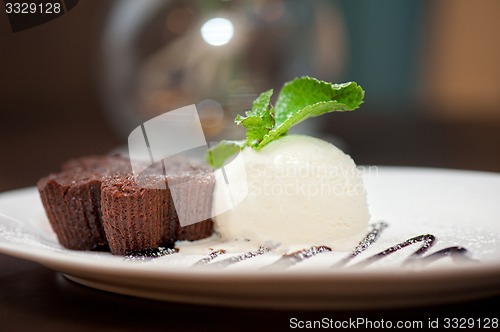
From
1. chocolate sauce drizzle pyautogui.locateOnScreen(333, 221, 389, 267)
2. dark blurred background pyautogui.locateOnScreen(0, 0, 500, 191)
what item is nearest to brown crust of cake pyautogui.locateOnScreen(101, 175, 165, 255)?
chocolate sauce drizzle pyautogui.locateOnScreen(333, 221, 389, 267)

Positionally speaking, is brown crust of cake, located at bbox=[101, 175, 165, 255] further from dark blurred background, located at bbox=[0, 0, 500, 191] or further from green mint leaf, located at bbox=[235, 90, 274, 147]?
dark blurred background, located at bbox=[0, 0, 500, 191]

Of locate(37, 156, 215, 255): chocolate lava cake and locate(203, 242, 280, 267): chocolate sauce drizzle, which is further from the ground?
locate(37, 156, 215, 255): chocolate lava cake

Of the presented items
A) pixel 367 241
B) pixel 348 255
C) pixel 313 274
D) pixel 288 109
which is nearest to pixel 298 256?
pixel 348 255

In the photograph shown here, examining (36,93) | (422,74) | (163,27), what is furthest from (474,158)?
(36,93)

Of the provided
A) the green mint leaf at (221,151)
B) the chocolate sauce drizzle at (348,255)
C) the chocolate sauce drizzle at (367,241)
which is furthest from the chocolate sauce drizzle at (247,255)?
the green mint leaf at (221,151)

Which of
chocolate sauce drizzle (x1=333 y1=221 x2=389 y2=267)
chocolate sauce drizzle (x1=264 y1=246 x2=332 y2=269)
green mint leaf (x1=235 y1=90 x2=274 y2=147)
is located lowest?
chocolate sauce drizzle (x1=333 y1=221 x2=389 y2=267)

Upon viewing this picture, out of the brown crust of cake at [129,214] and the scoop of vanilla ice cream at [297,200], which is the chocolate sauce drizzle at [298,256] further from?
the brown crust of cake at [129,214]

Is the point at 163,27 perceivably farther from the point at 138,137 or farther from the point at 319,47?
the point at 138,137
